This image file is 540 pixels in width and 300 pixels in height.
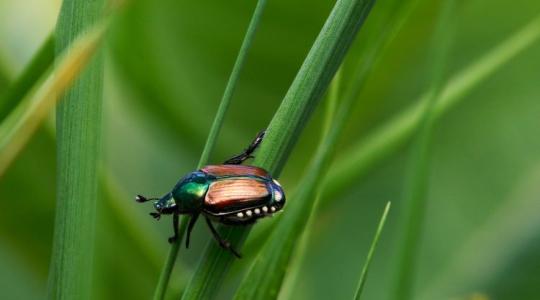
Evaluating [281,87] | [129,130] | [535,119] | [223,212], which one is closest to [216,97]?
[281,87]

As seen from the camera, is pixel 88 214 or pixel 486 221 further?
pixel 486 221

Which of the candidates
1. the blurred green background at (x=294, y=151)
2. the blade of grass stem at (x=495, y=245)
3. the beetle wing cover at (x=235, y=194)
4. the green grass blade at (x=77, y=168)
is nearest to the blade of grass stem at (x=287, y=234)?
the green grass blade at (x=77, y=168)

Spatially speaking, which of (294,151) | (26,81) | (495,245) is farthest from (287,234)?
(495,245)

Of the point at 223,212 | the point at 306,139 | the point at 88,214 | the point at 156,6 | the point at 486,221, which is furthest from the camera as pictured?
the point at 486,221

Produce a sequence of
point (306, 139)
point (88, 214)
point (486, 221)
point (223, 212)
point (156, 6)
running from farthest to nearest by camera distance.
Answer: point (486, 221) < point (306, 139) < point (156, 6) < point (223, 212) < point (88, 214)

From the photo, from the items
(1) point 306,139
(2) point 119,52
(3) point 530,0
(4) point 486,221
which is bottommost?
(4) point 486,221

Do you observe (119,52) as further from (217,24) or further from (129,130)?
(129,130)

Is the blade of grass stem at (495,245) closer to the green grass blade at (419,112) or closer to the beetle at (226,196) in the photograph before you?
the green grass blade at (419,112)

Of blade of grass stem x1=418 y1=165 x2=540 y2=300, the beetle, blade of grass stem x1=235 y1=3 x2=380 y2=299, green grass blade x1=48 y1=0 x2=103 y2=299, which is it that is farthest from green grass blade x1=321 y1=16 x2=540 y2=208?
blade of grass stem x1=418 y1=165 x2=540 y2=300

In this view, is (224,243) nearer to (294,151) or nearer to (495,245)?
(294,151)
